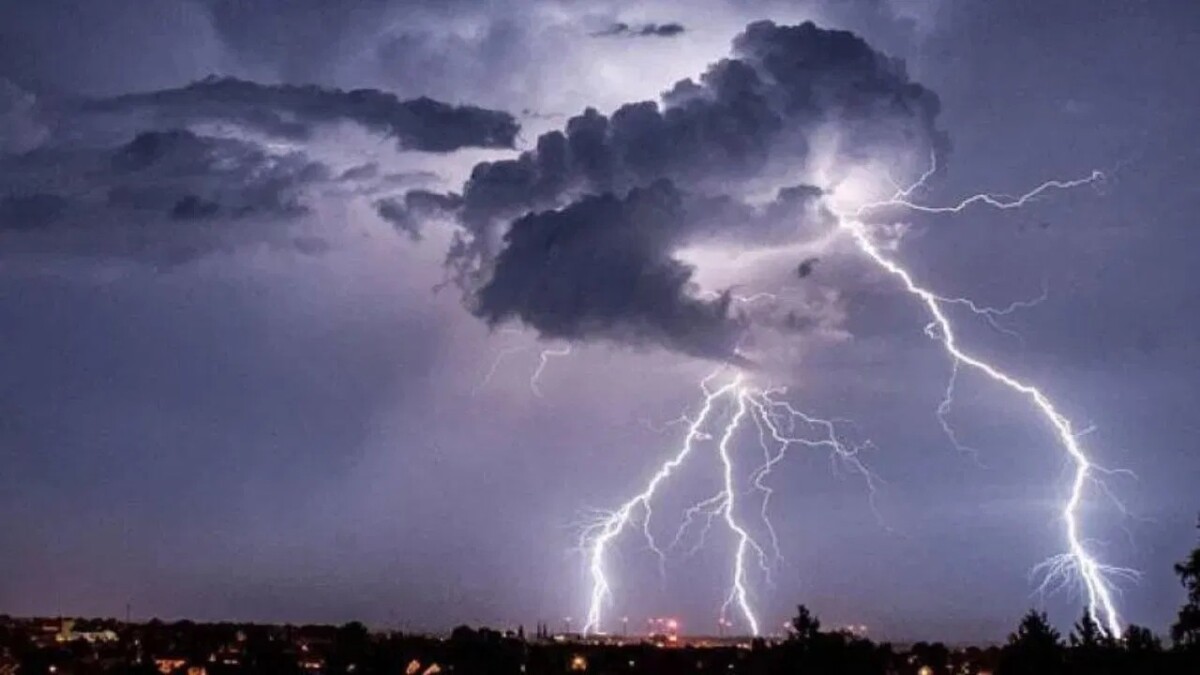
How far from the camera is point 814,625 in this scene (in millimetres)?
34219

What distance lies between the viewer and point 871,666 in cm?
3378

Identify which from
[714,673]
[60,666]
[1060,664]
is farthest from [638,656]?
[1060,664]

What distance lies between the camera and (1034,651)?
30.4 metres

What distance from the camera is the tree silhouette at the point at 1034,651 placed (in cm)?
3005

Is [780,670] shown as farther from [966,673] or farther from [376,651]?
[966,673]

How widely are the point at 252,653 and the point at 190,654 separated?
23.2 metres

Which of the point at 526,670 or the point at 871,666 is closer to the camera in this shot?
the point at 871,666

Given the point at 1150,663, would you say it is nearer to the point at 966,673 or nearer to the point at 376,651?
the point at 376,651

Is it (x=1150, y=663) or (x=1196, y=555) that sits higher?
(x=1196, y=555)

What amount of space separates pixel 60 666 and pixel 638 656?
25.7 meters

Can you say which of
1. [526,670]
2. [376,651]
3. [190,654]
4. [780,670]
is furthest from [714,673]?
[780,670]

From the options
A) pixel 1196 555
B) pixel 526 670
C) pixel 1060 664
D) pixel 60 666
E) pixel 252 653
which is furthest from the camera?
pixel 60 666

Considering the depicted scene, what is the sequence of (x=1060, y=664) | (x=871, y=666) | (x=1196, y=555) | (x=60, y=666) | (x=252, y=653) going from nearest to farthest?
(x=1196, y=555) → (x=1060, y=664) → (x=871, y=666) → (x=252, y=653) → (x=60, y=666)

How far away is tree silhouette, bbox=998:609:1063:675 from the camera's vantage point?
3005 cm
